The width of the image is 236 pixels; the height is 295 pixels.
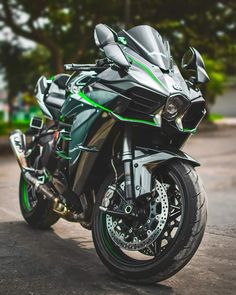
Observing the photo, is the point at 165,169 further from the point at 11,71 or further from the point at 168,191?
the point at 11,71

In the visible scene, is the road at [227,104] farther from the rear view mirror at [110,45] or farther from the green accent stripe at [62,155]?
the rear view mirror at [110,45]

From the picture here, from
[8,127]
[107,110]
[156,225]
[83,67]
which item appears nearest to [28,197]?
[83,67]

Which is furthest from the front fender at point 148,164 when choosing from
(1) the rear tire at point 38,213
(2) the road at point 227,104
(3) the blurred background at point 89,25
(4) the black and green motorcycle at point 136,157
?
(2) the road at point 227,104

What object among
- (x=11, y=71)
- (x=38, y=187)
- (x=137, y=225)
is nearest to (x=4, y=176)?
(x=38, y=187)

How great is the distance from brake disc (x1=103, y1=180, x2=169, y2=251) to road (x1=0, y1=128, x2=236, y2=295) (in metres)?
0.26

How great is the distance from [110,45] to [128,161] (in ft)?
2.55

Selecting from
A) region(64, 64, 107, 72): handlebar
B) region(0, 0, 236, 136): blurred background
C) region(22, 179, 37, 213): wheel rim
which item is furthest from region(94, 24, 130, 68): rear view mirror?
region(0, 0, 236, 136): blurred background

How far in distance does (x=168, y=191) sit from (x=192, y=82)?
855mm

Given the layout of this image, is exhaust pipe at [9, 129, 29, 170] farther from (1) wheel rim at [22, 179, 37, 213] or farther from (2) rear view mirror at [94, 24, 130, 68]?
(2) rear view mirror at [94, 24, 130, 68]

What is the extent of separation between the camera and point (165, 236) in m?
3.52

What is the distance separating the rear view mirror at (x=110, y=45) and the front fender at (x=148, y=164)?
1.93ft

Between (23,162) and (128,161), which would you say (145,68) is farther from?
(23,162)

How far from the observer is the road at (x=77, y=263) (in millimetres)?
3498

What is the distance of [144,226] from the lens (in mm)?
3586
